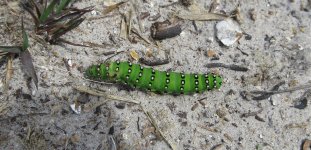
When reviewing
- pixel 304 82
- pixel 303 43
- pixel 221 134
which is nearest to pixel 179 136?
pixel 221 134

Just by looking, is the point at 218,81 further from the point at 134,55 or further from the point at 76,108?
the point at 76,108

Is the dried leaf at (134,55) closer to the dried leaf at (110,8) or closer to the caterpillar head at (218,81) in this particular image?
the dried leaf at (110,8)

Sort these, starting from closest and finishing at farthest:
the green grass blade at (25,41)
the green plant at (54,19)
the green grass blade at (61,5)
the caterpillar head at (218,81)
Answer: the green grass blade at (25,41)
the green grass blade at (61,5)
the green plant at (54,19)
the caterpillar head at (218,81)

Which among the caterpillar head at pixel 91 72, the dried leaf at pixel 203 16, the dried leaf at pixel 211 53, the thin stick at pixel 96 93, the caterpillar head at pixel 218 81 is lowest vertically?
the thin stick at pixel 96 93

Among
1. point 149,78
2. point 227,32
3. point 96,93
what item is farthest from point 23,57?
point 227,32

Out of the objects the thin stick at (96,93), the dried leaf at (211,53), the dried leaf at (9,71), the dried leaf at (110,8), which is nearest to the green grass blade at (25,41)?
the dried leaf at (9,71)

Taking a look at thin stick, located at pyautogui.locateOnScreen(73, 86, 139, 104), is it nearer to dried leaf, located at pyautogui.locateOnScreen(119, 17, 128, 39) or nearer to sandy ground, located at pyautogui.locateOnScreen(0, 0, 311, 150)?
sandy ground, located at pyautogui.locateOnScreen(0, 0, 311, 150)

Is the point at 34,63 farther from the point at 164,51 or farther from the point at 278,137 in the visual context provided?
the point at 278,137
